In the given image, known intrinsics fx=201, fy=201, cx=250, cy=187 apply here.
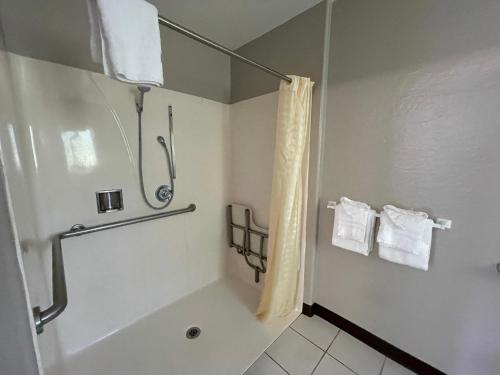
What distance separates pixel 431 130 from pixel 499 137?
239 mm

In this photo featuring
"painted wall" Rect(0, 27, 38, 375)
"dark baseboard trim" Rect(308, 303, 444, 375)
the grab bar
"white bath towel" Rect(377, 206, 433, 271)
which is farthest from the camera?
"dark baseboard trim" Rect(308, 303, 444, 375)

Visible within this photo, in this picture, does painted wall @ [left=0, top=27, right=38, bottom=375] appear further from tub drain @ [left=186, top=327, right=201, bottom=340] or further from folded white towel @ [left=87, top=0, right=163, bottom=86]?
tub drain @ [left=186, top=327, right=201, bottom=340]

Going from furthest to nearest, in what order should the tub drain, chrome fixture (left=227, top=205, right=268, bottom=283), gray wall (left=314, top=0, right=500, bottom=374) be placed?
1. chrome fixture (left=227, top=205, right=268, bottom=283)
2. the tub drain
3. gray wall (left=314, top=0, right=500, bottom=374)

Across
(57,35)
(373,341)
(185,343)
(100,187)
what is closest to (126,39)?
(57,35)

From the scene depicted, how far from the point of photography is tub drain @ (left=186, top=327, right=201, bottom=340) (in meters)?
1.49

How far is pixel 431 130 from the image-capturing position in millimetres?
1059

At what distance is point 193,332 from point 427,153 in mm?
1940

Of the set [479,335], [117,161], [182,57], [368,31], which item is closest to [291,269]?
[479,335]

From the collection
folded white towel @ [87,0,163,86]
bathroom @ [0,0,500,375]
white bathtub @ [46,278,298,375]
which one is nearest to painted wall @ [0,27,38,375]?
bathroom @ [0,0,500,375]

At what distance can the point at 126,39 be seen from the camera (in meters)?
0.73

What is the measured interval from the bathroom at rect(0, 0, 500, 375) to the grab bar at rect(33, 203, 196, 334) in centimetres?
2

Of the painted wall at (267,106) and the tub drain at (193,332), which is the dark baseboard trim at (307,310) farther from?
the tub drain at (193,332)

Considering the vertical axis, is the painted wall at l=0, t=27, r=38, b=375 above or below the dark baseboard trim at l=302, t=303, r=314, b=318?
above

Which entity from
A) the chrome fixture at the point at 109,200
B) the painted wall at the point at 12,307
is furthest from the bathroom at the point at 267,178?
the painted wall at the point at 12,307
